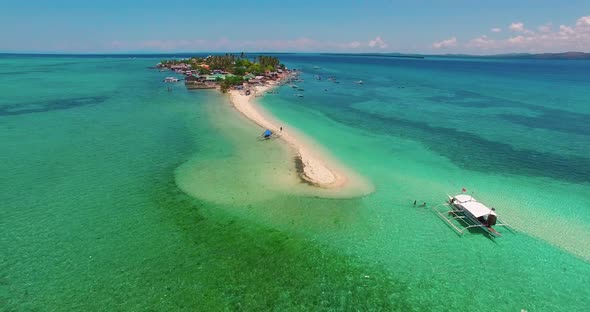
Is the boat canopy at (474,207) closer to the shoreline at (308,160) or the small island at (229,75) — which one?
the shoreline at (308,160)

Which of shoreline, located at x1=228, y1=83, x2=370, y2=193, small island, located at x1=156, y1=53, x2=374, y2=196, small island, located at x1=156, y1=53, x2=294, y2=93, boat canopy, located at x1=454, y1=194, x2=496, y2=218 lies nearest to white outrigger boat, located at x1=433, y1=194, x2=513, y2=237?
boat canopy, located at x1=454, y1=194, x2=496, y2=218

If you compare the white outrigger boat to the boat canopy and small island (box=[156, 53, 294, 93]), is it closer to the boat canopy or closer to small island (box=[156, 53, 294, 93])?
the boat canopy

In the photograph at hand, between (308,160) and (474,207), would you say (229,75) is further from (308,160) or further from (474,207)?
(474,207)

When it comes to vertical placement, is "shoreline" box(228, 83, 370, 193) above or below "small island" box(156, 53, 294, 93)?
below

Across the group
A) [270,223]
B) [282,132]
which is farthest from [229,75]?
[270,223]

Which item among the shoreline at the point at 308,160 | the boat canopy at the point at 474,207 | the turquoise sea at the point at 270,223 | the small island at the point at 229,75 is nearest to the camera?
the turquoise sea at the point at 270,223

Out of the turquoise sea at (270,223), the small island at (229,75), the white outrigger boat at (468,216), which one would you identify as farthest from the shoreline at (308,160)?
the small island at (229,75)
